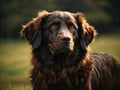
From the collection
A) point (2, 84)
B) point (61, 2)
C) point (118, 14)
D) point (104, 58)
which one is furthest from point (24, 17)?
point (104, 58)

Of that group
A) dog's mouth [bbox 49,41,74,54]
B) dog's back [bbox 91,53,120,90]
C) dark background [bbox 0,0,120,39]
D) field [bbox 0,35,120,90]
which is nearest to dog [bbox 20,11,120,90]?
dog's mouth [bbox 49,41,74,54]

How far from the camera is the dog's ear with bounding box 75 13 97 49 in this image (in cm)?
1041

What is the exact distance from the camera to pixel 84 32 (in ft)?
34.5

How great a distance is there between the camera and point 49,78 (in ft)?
33.8

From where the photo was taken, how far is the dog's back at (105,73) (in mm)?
10902

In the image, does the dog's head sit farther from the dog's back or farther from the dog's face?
the dog's back

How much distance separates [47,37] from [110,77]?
7.07ft

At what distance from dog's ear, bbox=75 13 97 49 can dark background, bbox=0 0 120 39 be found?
1673 centimetres

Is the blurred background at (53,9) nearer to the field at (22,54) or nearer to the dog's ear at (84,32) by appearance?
the field at (22,54)

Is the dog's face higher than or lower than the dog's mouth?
higher

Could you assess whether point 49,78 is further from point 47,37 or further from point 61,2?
point 61,2

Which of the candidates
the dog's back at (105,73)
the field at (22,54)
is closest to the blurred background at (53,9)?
the field at (22,54)

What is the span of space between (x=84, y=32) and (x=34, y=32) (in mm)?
1039

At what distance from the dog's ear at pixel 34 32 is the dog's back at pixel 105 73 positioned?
1.43m
